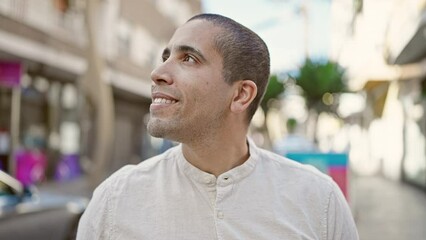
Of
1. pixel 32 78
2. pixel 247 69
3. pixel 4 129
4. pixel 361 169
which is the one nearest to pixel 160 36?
pixel 361 169

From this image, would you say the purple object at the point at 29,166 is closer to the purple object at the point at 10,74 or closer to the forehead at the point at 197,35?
the purple object at the point at 10,74

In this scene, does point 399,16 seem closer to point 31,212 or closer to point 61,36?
point 61,36

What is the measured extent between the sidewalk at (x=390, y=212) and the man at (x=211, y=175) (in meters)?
8.01

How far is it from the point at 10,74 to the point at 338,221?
1573 centimetres

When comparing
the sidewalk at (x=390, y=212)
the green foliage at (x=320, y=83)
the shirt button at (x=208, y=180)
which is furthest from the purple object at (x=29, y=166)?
the shirt button at (x=208, y=180)

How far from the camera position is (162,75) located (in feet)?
6.59

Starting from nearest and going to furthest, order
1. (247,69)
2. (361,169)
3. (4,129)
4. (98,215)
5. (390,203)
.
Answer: (98,215) < (247,69) < (390,203) < (4,129) < (361,169)

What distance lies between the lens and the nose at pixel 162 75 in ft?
6.58

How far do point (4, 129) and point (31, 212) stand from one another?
37.1 ft

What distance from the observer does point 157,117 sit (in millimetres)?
2010

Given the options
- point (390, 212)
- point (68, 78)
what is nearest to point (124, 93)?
point (68, 78)

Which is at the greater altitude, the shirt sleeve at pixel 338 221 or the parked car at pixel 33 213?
the shirt sleeve at pixel 338 221

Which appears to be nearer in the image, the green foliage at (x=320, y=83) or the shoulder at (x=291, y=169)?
the shoulder at (x=291, y=169)

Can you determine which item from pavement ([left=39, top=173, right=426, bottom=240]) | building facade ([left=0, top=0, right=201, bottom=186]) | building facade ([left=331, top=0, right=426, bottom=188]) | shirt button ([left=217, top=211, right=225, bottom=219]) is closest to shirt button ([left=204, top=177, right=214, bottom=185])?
shirt button ([left=217, top=211, right=225, bottom=219])
